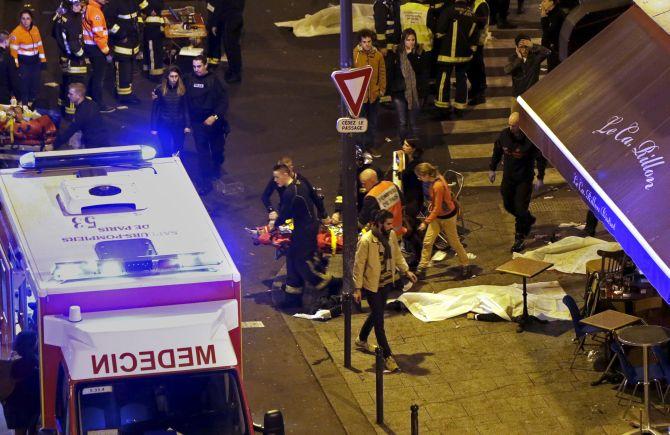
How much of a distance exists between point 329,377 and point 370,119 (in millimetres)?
7275

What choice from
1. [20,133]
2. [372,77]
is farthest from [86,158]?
[372,77]

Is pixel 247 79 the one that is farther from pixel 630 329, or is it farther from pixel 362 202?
Answer: pixel 630 329

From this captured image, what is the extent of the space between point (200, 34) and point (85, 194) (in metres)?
12.0

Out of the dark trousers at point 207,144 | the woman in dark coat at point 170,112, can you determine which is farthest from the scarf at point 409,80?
the woman in dark coat at point 170,112

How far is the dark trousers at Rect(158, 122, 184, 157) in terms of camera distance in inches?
813

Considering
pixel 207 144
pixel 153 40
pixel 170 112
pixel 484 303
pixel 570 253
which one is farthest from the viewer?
pixel 153 40

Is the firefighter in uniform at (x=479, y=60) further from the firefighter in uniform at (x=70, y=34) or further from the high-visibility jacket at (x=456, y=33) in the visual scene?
the firefighter in uniform at (x=70, y=34)

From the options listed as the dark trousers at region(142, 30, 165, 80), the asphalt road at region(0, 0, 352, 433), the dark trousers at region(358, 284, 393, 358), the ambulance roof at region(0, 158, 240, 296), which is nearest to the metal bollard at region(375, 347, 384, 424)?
the asphalt road at region(0, 0, 352, 433)

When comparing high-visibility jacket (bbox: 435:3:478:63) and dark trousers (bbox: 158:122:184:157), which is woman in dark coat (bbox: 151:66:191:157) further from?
high-visibility jacket (bbox: 435:3:478:63)

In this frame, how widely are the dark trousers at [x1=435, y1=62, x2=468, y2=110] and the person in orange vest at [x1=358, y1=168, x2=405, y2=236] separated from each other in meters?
6.02

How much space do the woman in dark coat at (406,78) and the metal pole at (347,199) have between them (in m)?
5.73

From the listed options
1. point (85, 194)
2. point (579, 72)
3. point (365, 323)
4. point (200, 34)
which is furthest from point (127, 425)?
point (200, 34)

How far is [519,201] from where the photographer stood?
18.5 metres

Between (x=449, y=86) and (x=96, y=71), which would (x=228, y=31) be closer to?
(x=96, y=71)
